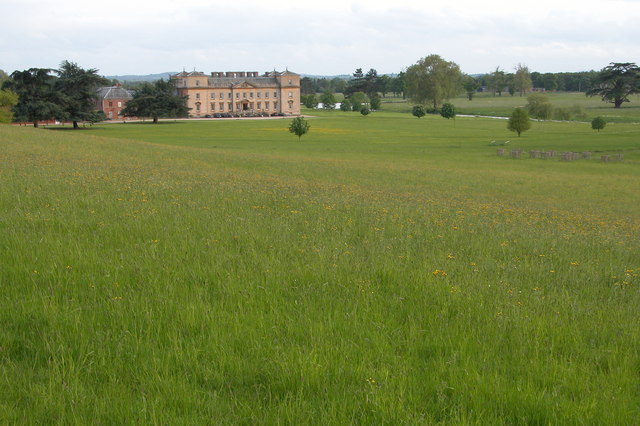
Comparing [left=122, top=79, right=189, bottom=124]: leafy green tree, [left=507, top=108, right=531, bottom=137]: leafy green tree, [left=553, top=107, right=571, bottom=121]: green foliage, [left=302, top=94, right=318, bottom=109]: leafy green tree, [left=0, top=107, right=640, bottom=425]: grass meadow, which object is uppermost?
[left=302, top=94, right=318, bottom=109]: leafy green tree

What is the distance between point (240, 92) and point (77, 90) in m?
70.7

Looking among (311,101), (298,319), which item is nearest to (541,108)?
(298,319)

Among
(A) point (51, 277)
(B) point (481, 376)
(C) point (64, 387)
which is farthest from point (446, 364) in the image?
(A) point (51, 277)

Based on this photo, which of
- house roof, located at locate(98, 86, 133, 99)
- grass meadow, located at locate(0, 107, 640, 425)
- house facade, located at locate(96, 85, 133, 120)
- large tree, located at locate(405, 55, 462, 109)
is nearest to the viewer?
grass meadow, located at locate(0, 107, 640, 425)

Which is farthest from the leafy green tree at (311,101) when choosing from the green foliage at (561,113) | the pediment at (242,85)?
the green foliage at (561,113)

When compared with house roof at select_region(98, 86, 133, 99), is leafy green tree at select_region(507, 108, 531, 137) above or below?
below

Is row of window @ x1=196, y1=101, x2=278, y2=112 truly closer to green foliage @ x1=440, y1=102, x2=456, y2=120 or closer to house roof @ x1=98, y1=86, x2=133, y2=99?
house roof @ x1=98, y1=86, x2=133, y2=99

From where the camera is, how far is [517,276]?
7.61 m

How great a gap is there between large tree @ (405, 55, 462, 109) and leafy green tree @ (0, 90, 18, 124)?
112851mm

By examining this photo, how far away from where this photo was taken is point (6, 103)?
80812 mm

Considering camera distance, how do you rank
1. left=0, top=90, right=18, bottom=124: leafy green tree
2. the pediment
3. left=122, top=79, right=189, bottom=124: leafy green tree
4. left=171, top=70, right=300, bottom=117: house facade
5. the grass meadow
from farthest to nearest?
the pediment
left=171, top=70, right=300, bottom=117: house facade
left=122, top=79, right=189, bottom=124: leafy green tree
left=0, top=90, right=18, bottom=124: leafy green tree
the grass meadow

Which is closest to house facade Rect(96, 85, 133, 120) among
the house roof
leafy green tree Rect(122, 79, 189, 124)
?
the house roof

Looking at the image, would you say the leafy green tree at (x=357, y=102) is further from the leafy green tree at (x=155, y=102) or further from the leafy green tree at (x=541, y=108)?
the leafy green tree at (x=541, y=108)

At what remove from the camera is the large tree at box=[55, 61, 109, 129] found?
9331cm
